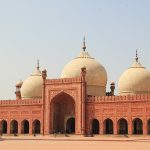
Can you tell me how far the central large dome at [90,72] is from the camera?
102 feet

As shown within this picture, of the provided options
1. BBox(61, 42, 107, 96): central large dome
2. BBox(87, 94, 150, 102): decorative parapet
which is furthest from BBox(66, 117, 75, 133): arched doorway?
BBox(87, 94, 150, 102): decorative parapet

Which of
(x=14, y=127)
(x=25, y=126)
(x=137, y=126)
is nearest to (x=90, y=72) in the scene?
(x=137, y=126)

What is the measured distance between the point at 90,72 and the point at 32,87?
6076 millimetres

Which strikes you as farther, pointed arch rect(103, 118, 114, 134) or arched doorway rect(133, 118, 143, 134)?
pointed arch rect(103, 118, 114, 134)

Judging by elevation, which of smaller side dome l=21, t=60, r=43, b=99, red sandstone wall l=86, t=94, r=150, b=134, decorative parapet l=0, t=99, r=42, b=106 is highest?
smaller side dome l=21, t=60, r=43, b=99

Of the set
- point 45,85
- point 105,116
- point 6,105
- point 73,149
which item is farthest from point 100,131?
point 73,149

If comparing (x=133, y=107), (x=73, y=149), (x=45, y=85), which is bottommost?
(x=73, y=149)

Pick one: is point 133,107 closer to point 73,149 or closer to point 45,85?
point 45,85

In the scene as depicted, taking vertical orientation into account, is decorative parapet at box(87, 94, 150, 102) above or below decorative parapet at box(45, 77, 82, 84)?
below

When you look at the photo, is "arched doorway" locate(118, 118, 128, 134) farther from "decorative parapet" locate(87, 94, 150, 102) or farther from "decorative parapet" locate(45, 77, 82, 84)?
"decorative parapet" locate(45, 77, 82, 84)

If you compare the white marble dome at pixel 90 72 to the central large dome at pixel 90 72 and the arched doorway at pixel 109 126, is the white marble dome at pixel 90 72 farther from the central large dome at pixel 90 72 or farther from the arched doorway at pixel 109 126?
the arched doorway at pixel 109 126

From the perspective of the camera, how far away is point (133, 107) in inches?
1065

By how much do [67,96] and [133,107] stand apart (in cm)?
553

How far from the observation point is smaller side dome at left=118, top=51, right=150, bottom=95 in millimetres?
30219
